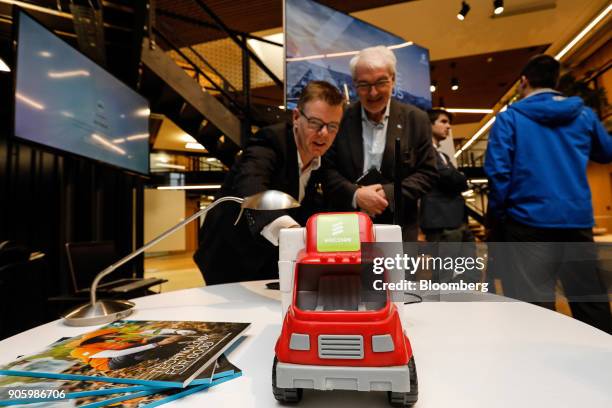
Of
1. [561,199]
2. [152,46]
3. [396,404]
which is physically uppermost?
[152,46]

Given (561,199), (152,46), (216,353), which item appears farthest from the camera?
(152,46)

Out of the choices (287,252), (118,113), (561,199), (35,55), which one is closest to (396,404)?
(287,252)

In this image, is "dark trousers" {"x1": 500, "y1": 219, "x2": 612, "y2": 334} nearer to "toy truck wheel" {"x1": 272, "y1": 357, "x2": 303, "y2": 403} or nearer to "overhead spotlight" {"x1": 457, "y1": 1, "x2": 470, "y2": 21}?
"toy truck wheel" {"x1": 272, "y1": 357, "x2": 303, "y2": 403}

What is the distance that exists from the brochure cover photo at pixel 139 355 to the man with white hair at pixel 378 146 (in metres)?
0.79

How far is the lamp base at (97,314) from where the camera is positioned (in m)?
0.78

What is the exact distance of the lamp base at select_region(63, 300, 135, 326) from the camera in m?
0.78

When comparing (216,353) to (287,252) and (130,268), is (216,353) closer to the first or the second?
(287,252)

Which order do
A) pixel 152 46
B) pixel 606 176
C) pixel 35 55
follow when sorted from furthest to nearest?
pixel 606 176
pixel 152 46
pixel 35 55

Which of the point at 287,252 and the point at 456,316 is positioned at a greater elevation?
the point at 287,252

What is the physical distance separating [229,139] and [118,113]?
1.31 m

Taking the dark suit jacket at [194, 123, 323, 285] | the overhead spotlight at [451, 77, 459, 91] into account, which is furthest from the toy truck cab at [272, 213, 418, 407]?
the overhead spotlight at [451, 77, 459, 91]

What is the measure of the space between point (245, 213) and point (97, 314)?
1.58 feet

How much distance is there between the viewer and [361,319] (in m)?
0.39

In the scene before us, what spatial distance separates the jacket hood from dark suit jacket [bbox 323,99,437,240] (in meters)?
0.50
